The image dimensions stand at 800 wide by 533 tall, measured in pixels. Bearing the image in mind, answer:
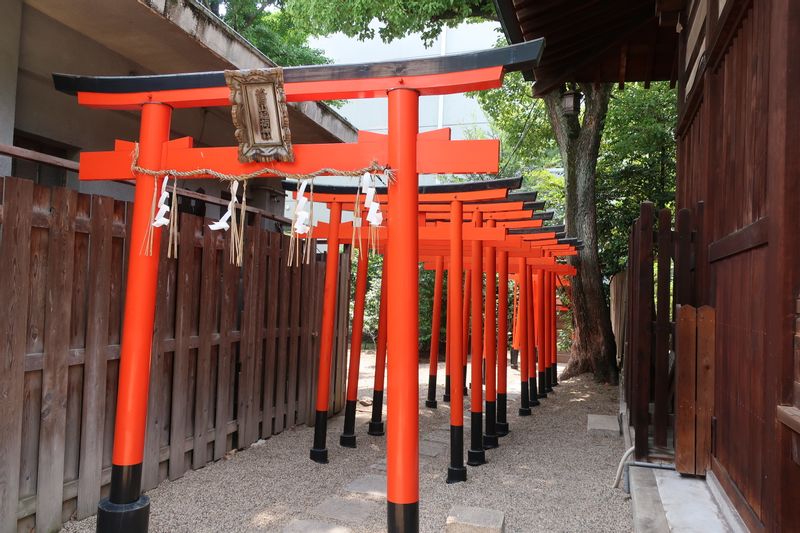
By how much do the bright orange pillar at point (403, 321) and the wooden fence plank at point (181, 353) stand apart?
9.23ft

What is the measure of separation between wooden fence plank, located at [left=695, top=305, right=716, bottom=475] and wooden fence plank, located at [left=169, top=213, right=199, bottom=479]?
13.8 ft

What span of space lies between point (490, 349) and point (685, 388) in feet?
10.1

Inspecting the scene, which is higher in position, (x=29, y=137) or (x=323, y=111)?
(x=323, y=111)

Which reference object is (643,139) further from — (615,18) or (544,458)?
(544,458)

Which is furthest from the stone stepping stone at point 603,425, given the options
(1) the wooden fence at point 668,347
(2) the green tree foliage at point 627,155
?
(2) the green tree foliage at point 627,155

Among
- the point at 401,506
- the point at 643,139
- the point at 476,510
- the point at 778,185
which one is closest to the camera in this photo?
the point at 778,185

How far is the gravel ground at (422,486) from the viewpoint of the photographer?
188 inches

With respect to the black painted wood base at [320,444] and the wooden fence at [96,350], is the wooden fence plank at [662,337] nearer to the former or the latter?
the black painted wood base at [320,444]

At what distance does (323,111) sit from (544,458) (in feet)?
16.9

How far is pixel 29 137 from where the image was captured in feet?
19.1

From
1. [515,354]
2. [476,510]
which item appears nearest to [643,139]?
[515,354]

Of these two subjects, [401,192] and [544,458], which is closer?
[401,192]

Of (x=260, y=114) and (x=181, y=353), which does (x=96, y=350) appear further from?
(x=260, y=114)

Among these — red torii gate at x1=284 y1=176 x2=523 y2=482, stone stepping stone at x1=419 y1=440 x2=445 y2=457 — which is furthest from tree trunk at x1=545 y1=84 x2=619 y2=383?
stone stepping stone at x1=419 y1=440 x2=445 y2=457
